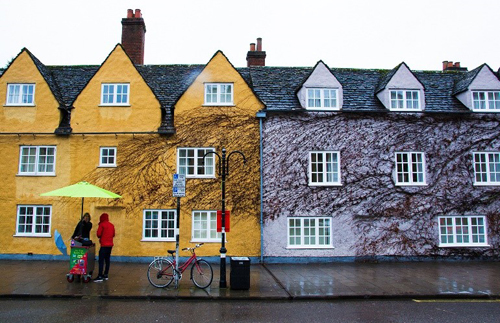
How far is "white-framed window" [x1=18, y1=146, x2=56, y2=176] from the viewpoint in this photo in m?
17.2

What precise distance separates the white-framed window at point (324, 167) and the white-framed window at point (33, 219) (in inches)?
497

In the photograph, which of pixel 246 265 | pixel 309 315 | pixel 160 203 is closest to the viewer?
pixel 309 315

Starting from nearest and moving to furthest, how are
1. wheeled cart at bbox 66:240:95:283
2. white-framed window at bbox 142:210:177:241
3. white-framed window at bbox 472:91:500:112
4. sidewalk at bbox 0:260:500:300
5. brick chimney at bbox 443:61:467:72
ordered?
1. sidewalk at bbox 0:260:500:300
2. wheeled cart at bbox 66:240:95:283
3. white-framed window at bbox 142:210:177:241
4. white-framed window at bbox 472:91:500:112
5. brick chimney at bbox 443:61:467:72

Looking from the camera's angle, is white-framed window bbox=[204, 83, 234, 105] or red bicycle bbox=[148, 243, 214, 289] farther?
white-framed window bbox=[204, 83, 234, 105]

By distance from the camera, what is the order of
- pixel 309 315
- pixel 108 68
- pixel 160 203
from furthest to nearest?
pixel 108 68
pixel 160 203
pixel 309 315

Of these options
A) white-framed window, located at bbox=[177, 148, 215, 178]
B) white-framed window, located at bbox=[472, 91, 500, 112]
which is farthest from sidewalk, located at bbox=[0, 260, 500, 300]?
white-framed window, located at bbox=[472, 91, 500, 112]

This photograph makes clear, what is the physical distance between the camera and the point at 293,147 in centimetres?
1738

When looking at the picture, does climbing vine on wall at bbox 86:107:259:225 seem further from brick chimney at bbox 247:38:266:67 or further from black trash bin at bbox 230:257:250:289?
brick chimney at bbox 247:38:266:67

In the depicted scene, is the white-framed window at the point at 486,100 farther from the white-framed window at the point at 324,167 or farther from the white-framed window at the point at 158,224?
the white-framed window at the point at 158,224

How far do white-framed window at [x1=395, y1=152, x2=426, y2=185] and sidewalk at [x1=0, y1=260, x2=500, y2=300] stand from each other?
4.03m

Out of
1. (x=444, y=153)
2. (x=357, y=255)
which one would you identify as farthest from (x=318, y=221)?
(x=444, y=153)

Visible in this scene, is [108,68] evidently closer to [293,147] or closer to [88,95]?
[88,95]

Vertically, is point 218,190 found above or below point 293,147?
below

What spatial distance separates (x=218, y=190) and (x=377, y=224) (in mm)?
7704
